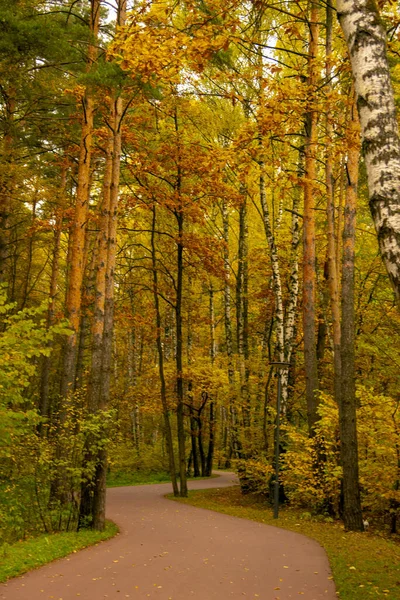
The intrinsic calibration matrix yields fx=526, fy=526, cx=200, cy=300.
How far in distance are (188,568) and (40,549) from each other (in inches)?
86.4

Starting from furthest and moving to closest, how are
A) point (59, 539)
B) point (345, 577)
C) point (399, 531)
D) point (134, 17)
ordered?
point (399, 531) → point (59, 539) → point (345, 577) → point (134, 17)

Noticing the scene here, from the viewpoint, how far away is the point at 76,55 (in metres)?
11.5

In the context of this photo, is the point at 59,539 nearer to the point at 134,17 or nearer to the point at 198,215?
the point at 134,17

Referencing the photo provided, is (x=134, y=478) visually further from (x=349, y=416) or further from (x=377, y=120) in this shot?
(x=377, y=120)

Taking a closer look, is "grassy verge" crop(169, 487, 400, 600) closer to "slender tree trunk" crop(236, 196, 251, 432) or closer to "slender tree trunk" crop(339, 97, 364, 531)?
"slender tree trunk" crop(339, 97, 364, 531)

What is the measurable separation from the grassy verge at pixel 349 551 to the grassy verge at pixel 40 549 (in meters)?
3.78

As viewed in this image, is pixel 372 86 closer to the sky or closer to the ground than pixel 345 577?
closer to the sky

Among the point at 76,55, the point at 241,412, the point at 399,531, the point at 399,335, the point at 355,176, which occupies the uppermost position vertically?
the point at 76,55

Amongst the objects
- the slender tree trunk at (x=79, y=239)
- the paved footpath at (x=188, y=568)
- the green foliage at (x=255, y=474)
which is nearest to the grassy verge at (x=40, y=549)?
the paved footpath at (x=188, y=568)

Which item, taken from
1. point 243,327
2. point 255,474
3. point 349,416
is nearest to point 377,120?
point 349,416

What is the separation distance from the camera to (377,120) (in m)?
3.56

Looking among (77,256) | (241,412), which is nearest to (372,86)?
(77,256)

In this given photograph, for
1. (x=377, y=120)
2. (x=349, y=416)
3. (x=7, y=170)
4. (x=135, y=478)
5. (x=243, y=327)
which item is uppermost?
(x=7, y=170)

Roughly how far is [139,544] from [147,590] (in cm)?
295
